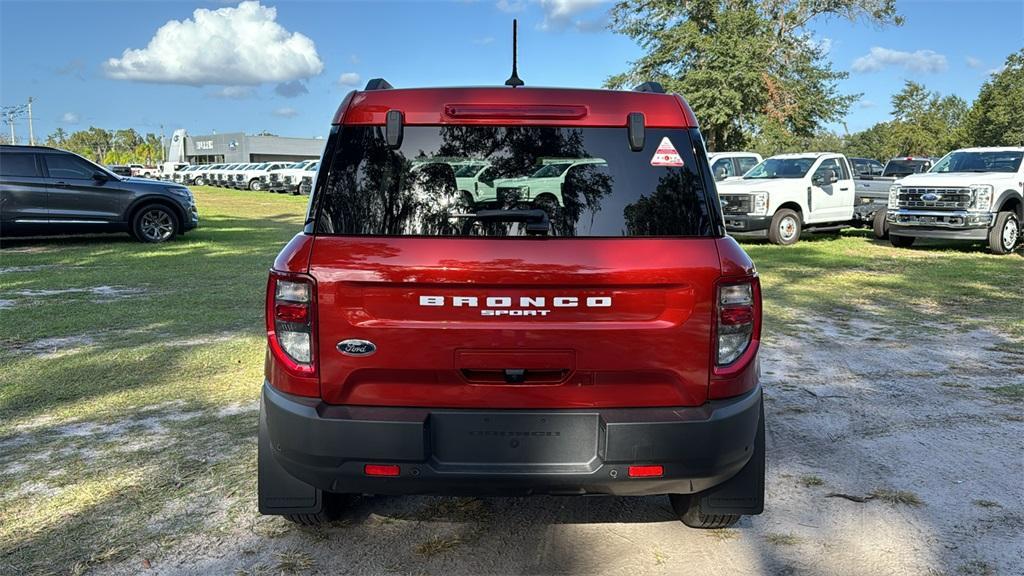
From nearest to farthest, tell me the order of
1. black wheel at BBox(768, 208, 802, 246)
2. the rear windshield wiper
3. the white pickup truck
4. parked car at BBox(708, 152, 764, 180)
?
the rear windshield wiper, the white pickup truck, black wheel at BBox(768, 208, 802, 246), parked car at BBox(708, 152, 764, 180)

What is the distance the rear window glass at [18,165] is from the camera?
13477mm

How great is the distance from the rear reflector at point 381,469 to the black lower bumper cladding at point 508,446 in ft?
0.05

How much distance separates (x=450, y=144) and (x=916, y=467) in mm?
3066

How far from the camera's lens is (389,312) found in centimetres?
274

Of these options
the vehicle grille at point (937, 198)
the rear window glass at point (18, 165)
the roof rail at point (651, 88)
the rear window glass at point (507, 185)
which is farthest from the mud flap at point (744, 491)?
the rear window glass at point (18, 165)

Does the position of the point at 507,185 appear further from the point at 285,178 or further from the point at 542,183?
the point at 285,178

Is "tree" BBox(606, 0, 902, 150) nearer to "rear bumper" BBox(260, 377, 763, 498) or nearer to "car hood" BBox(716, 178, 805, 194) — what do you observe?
"car hood" BBox(716, 178, 805, 194)

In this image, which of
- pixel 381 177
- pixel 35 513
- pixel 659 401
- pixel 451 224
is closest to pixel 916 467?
pixel 659 401

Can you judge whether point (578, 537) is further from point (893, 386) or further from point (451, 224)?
point (893, 386)

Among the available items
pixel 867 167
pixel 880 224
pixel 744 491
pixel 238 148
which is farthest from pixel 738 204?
pixel 238 148

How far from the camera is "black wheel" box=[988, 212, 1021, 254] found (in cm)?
1427

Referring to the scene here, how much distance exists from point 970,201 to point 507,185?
14.1 metres

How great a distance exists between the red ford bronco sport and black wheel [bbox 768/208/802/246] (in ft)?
45.5

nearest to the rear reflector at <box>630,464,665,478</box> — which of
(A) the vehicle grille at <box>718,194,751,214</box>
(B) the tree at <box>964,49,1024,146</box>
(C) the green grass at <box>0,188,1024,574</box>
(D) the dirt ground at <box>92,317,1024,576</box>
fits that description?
(D) the dirt ground at <box>92,317,1024,576</box>
